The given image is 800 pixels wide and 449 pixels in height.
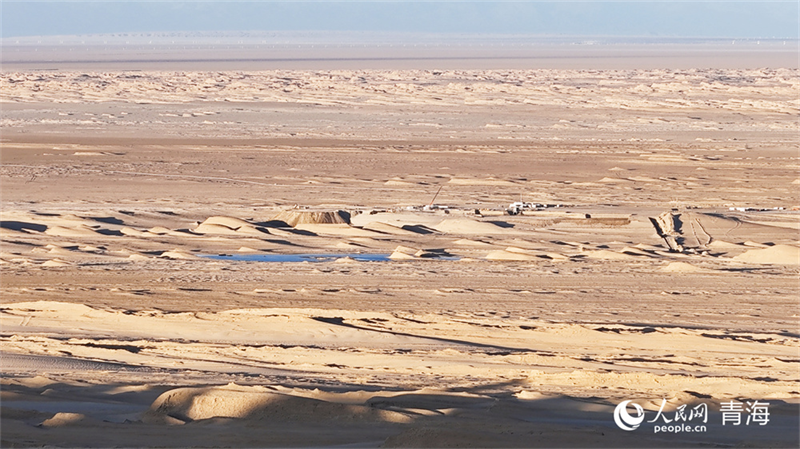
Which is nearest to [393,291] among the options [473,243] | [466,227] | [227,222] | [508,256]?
[508,256]

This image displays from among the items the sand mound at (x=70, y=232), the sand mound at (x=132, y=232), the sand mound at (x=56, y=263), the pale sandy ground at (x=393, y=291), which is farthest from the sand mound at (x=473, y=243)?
the sand mound at (x=70, y=232)

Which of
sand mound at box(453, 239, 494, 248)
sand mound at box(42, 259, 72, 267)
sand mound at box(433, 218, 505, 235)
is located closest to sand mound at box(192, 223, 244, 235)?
sand mound at box(42, 259, 72, 267)

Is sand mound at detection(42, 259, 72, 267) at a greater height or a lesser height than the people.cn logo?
lesser

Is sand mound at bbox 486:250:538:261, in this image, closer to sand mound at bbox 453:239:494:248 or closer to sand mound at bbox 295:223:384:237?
sand mound at bbox 453:239:494:248

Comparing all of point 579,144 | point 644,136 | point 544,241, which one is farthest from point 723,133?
point 544,241

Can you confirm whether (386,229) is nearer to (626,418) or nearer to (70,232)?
(70,232)

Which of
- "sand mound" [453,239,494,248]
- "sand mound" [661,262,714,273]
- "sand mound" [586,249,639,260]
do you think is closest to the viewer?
"sand mound" [661,262,714,273]
